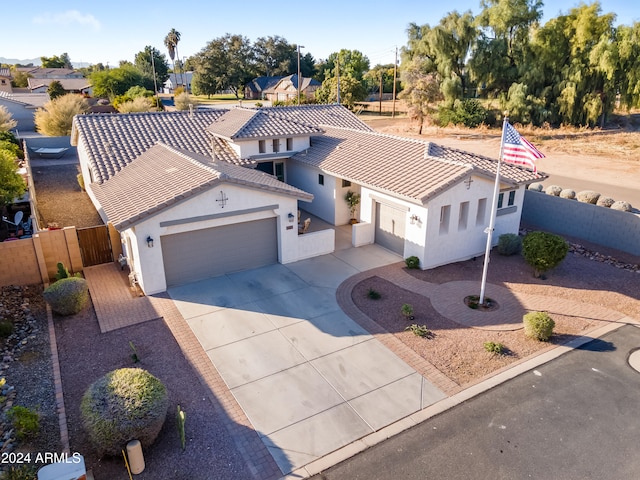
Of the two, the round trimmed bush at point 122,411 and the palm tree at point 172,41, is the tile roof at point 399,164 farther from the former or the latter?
the palm tree at point 172,41

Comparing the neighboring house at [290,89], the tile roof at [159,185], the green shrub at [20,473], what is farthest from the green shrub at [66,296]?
the neighboring house at [290,89]

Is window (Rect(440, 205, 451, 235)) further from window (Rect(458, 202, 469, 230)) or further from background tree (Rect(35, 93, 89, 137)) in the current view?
background tree (Rect(35, 93, 89, 137))

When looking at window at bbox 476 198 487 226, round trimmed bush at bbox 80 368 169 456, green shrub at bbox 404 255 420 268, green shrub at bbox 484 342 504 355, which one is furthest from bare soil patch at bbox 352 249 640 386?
round trimmed bush at bbox 80 368 169 456

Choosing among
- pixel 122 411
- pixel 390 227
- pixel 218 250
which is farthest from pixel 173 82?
pixel 122 411

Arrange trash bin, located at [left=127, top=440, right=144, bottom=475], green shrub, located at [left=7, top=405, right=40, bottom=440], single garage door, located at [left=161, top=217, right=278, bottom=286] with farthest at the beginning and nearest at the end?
single garage door, located at [left=161, top=217, right=278, bottom=286] → green shrub, located at [left=7, top=405, right=40, bottom=440] → trash bin, located at [left=127, top=440, right=144, bottom=475]

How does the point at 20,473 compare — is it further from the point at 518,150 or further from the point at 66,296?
the point at 518,150

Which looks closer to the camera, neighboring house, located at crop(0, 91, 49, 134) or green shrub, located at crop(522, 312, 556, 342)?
green shrub, located at crop(522, 312, 556, 342)
